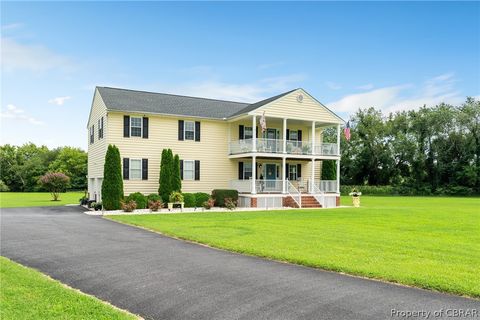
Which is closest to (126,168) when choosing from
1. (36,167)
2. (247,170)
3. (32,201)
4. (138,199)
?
→ (138,199)

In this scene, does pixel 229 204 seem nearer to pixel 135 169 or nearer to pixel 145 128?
pixel 135 169

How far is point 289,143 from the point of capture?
2902 centimetres

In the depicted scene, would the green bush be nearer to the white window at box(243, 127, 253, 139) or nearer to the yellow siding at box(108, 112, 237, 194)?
the yellow siding at box(108, 112, 237, 194)

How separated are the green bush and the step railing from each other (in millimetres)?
5806

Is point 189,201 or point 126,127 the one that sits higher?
point 126,127

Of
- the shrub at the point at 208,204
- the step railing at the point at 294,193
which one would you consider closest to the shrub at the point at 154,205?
the shrub at the point at 208,204

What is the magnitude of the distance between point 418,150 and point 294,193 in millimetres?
34683

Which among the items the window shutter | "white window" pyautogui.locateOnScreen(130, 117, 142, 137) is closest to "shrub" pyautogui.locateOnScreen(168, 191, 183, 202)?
"white window" pyautogui.locateOnScreen(130, 117, 142, 137)

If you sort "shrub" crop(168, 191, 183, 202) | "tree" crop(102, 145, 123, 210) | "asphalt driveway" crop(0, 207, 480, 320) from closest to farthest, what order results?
"asphalt driveway" crop(0, 207, 480, 320), "tree" crop(102, 145, 123, 210), "shrub" crop(168, 191, 183, 202)

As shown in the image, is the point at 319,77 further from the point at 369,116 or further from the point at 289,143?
the point at 369,116

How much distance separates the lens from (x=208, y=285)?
23.0 ft

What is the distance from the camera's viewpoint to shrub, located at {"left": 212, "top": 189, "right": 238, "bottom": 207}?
26544 millimetres

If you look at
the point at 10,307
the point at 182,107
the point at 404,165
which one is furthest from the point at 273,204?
the point at 404,165

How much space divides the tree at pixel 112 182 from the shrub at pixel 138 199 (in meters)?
0.63
